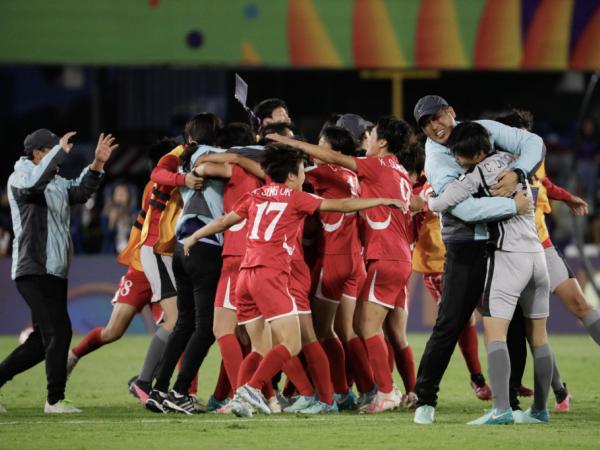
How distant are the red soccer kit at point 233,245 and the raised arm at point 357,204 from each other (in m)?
0.75

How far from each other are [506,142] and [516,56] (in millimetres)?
10116

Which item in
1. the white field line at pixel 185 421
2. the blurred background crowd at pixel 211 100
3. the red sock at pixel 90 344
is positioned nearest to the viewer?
the white field line at pixel 185 421

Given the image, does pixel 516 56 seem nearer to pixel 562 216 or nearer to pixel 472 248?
pixel 562 216

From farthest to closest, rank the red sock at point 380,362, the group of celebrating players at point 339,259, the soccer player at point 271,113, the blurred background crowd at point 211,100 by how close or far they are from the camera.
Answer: the blurred background crowd at point 211,100, the soccer player at point 271,113, the red sock at point 380,362, the group of celebrating players at point 339,259

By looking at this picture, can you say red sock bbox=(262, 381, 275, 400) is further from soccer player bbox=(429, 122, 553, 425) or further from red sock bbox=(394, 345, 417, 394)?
soccer player bbox=(429, 122, 553, 425)

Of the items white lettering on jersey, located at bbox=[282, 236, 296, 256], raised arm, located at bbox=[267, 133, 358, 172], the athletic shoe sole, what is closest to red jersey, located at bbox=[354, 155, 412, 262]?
raised arm, located at bbox=[267, 133, 358, 172]

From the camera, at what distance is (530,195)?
8.29 meters

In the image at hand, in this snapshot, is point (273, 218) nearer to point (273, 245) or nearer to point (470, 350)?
point (273, 245)

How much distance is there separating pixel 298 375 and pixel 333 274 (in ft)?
2.77

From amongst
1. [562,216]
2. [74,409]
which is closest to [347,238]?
[74,409]

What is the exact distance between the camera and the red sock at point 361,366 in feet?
31.7

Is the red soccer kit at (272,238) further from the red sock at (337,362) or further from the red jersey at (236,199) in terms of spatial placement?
the red sock at (337,362)

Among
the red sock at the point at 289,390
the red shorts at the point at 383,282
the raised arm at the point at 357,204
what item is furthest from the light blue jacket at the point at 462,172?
the red sock at the point at 289,390

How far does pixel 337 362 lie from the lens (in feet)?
31.7
